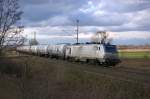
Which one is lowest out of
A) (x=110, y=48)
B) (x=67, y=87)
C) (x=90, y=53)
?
(x=67, y=87)

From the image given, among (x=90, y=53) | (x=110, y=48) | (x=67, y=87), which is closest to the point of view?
(x=67, y=87)

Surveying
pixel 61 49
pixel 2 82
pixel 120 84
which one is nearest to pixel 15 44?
pixel 2 82

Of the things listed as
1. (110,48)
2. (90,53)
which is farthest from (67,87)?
(90,53)

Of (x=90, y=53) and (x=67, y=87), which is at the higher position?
(x=90, y=53)

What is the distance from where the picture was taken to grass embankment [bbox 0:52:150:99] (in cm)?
2172

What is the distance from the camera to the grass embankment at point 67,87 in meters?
21.7

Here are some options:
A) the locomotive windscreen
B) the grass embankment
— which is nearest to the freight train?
the locomotive windscreen

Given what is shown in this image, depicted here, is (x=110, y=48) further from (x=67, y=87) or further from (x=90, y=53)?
(x=67, y=87)

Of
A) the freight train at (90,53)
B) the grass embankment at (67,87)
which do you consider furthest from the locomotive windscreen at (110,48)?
the grass embankment at (67,87)

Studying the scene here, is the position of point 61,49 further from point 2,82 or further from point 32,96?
point 32,96

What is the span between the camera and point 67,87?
32750 mm

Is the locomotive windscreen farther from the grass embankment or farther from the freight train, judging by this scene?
the grass embankment

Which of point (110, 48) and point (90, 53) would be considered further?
point (90, 53)

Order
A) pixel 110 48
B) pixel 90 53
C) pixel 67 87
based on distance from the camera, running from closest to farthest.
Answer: pixel 67 87
pixel 110 48
pixel 90 53
